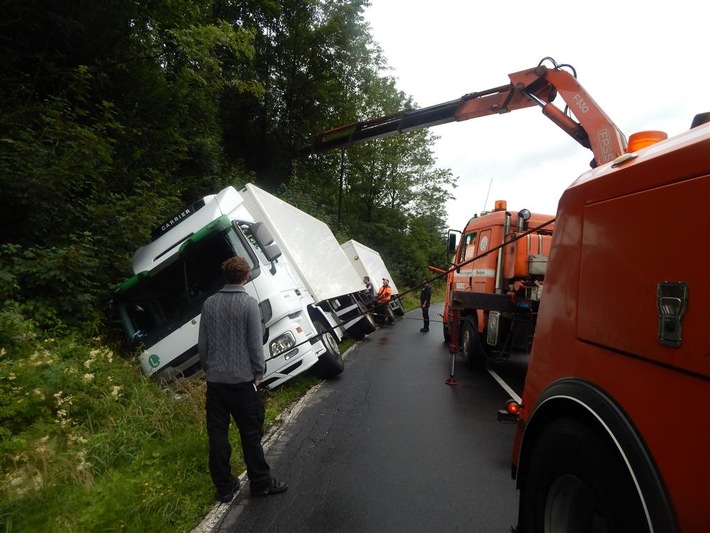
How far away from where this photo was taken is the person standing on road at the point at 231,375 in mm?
3049

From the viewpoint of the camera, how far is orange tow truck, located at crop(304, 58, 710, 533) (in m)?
1.20

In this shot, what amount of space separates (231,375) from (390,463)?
1.77 m

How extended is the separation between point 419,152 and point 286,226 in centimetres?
2612

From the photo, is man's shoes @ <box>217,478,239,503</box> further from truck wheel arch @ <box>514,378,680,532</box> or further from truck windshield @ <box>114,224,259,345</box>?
truck windshield @ <box>114,224,259,345</box>

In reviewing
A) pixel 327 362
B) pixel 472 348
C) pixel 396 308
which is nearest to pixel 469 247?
pixel 472 348

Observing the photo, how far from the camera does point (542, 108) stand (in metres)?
5.75

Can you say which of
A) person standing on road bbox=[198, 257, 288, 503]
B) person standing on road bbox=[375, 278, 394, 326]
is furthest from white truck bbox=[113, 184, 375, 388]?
person standing on road bbox=[375, 278, 394, 326]

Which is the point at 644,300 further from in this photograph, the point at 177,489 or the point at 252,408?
the point at 177,489

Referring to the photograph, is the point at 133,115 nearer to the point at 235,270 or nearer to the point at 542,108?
the point at 235,270

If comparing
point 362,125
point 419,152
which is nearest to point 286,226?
point 362,125

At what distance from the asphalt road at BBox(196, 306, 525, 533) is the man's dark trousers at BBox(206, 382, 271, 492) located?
0.79ft

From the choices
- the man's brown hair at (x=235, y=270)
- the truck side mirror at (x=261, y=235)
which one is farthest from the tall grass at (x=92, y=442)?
the truck side mirror at (x=261, y=235)

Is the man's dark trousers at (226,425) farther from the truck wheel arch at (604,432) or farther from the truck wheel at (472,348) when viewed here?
the truck wheel at (472,348)

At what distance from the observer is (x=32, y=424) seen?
3451 mm
